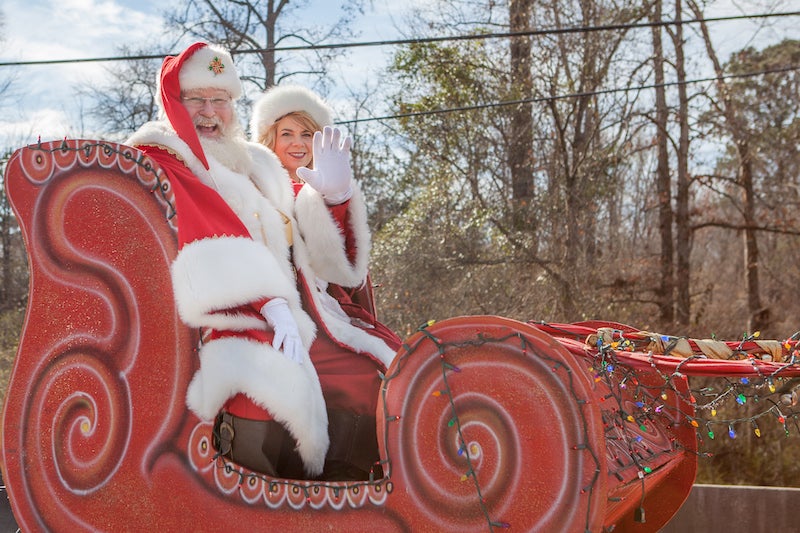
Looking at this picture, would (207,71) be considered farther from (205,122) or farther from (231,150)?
(231,150)

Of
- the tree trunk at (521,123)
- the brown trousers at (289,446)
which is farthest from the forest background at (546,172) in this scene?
the brown trousers at (289,446)

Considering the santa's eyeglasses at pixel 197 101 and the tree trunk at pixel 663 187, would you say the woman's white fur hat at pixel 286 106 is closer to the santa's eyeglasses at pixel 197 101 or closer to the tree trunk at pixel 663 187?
the santa's eyeglasses at pixel 197 101

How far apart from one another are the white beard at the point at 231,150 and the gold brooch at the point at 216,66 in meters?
0.22

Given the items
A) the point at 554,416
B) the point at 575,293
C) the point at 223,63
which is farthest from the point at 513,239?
the point at 554,416

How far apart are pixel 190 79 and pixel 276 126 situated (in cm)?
86

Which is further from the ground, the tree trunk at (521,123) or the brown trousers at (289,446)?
the tree trunk at (521,123)

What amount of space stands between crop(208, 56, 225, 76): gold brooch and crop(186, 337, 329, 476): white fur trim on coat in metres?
0.96

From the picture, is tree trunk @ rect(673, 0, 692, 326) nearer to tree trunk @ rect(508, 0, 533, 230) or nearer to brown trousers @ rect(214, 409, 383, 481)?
tree trunk @ rect(508, 0, 533, 230)

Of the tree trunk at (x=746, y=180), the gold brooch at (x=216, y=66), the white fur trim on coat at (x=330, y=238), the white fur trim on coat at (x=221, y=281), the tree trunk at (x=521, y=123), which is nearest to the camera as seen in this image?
the white fur trim on coat at (x=221, y=281)

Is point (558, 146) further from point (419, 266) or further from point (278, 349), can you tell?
point (278, 349)

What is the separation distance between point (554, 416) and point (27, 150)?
1.70 metres

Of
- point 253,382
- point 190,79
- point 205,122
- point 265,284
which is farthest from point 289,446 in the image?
point 190,79

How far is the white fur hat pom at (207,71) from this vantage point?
105 inches

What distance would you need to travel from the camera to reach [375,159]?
9750mm
